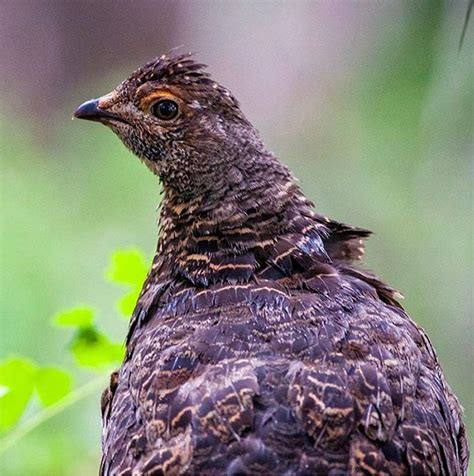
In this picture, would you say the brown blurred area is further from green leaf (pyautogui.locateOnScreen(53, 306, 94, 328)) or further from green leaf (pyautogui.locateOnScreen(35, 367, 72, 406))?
green leaf (pyautogui.locateOnScreen(35, 367, 72, 406))

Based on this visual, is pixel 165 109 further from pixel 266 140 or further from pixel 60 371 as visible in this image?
pixel 266 140

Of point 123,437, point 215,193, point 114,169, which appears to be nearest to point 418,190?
point 114,169

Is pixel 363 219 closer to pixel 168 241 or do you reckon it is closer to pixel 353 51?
pixel 353 51

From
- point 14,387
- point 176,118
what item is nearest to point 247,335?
point 14,387

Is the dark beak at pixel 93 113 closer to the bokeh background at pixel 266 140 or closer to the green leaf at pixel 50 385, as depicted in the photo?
the green leaf at pixel 50 385

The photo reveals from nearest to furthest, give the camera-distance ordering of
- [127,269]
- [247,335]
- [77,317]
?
[247,335]
[77,317]
[127,269]

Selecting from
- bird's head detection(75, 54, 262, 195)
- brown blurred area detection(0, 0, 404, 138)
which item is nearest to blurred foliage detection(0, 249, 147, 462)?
bird's head detection(75, 54, 262, 195)
